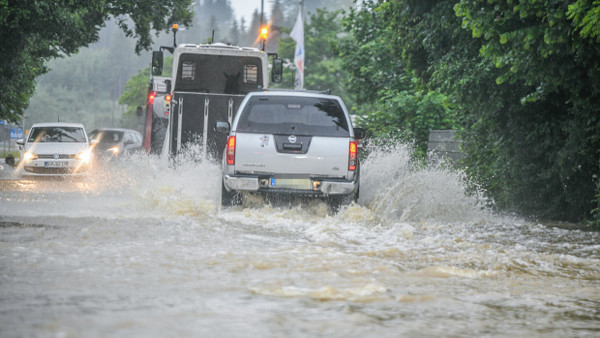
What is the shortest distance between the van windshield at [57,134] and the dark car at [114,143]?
8.32 metres

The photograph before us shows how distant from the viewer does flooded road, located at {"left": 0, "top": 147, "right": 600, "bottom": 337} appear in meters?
5.25

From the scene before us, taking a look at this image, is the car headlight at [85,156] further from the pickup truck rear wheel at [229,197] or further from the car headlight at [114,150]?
the pickup truck rear wheel at [229,197]

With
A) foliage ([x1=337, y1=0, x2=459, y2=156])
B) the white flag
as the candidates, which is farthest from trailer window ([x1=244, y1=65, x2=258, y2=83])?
the white flag

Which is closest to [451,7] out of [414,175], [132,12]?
[414,175]

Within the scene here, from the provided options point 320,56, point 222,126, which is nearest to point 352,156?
point 222,126

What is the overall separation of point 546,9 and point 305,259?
505 centimetres

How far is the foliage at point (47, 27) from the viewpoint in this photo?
2200 cm

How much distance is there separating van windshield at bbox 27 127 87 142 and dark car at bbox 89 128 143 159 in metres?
8.32

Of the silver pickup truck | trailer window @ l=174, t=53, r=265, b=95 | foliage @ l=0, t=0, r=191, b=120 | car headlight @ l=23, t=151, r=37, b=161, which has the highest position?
foliage @ l=0, t=0, r=191, b=120

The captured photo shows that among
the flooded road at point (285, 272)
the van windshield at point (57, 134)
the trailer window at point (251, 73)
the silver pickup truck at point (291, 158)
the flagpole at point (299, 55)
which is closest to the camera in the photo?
the flooded road at point (285, 272)

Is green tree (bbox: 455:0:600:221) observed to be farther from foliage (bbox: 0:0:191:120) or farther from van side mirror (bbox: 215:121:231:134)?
foliage (bbox: 0:0:191:120)

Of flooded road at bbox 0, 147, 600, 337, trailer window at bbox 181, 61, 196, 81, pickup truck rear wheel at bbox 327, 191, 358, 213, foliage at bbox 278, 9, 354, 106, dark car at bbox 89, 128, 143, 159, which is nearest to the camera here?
flooded road at bbox 0, 147, 600, 337

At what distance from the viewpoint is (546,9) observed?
35.4 ft

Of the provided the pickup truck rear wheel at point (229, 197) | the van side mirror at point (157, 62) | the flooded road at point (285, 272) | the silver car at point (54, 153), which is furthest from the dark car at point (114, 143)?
the pickup truck rear wheel at point (229, 197)
